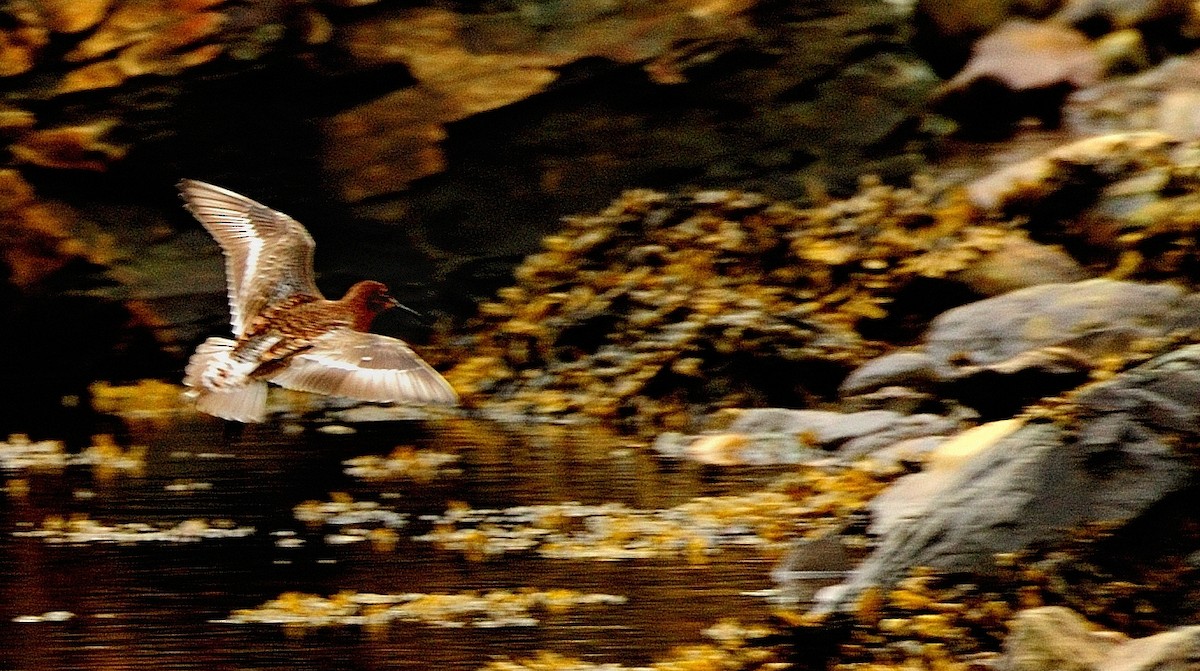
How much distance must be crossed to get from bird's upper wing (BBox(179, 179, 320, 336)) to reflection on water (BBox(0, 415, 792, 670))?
867 millimetres

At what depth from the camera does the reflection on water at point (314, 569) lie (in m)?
5.16

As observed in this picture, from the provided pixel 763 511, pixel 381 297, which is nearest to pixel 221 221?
pixel 381 297

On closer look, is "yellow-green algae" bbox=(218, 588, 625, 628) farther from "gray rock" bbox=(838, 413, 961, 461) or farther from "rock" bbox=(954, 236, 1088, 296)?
"rock" bbox=(954, 236, 1088, 296)

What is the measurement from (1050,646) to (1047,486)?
1111mm

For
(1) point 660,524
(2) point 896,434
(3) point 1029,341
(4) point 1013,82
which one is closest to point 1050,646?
(1) point 660,524

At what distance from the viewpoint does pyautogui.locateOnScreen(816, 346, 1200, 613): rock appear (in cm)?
556

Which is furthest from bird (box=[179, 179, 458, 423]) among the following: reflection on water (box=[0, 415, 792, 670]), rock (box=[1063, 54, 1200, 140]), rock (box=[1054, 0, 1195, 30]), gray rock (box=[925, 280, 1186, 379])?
rock (box=[1054, 0, 1195, 30])

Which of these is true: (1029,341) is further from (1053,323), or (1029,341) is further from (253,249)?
(253,249)

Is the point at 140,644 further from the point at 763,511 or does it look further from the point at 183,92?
the point at 183,92

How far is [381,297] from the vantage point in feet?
25.7

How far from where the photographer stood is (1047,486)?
18.6ft

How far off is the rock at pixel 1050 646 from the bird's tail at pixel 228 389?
3.54 meters

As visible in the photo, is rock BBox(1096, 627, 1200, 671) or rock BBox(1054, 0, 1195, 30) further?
rock BBox(1054, 0, 1195, 30)

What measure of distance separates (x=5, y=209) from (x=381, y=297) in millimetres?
5081
